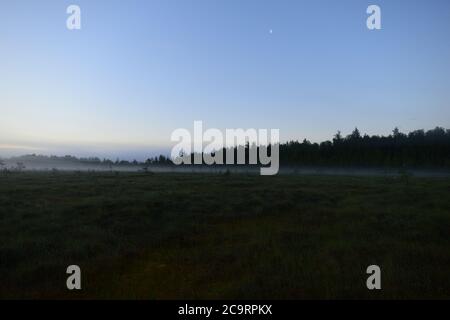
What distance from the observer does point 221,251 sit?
11820 millimetres

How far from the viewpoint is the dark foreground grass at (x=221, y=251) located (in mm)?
8547

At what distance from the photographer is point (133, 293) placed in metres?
8.38

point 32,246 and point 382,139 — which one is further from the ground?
point 382,139

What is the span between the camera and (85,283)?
9219 mm

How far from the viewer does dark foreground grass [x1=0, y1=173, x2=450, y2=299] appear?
28.0ft

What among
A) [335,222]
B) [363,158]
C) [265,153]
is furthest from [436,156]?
[335,222]

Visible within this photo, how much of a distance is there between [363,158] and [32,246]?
9878 centimetres
